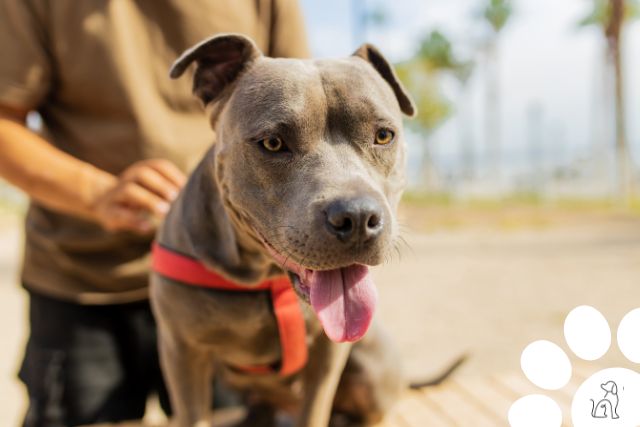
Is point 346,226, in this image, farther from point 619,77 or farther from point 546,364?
point 619,77

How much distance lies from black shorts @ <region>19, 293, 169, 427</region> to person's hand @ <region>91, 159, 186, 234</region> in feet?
2.28

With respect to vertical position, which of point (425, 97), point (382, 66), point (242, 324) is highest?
point (382, 66)

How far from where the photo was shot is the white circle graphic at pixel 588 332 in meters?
2.82

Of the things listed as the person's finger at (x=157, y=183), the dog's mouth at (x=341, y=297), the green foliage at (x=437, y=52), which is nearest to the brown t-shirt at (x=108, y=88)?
the person's finger at (x=157, y=183)

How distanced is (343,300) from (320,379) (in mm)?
575

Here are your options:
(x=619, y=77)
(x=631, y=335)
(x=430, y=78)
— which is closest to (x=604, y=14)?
(x=619, y=77)

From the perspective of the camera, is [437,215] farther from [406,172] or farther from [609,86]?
[406,172]

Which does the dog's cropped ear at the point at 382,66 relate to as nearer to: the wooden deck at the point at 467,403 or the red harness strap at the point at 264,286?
the red harness strap at the point at 264,286

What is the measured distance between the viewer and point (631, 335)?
2.85 m

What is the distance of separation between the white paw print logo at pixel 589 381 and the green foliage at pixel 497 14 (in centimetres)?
2863

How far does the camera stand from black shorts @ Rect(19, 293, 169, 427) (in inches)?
116

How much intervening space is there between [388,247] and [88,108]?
64.7 inches

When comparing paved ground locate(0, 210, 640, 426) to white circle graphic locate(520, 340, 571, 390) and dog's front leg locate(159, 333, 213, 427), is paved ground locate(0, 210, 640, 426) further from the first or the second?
dog's front leg locate(159, 333, 213, 427)

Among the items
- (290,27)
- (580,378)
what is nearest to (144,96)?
(290,27)
